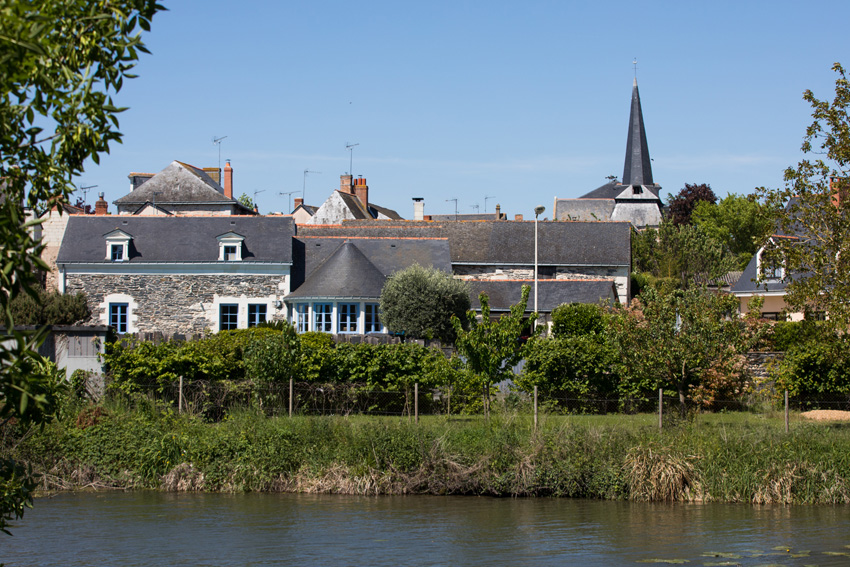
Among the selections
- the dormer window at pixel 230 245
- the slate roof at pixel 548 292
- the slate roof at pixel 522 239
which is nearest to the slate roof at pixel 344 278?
the dormer window at pixel 230 245

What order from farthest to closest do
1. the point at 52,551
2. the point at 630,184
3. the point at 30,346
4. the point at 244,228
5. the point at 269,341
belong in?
the point at 630,184, the point at 244,228, the point at 269,341, the point at 52,551, the point at 30,346

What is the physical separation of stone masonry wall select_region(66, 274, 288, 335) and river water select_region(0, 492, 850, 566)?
19240 mm

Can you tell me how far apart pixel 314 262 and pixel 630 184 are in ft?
165

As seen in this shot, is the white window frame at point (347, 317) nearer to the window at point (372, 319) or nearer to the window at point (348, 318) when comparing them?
the window at point (348, 318)

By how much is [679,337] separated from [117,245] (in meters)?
24.7

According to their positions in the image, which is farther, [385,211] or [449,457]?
[385,211]

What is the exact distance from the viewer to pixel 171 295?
36.2 m

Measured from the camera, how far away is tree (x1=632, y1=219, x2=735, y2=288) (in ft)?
165

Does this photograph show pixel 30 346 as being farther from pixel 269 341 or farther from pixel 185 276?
pixel 185 276

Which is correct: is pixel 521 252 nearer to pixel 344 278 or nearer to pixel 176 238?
pixel 344 278

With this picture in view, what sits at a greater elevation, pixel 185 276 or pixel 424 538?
pixel 185 276

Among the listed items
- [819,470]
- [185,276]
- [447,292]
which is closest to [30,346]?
[819,470]

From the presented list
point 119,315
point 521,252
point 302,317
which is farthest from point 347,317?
point 521,252

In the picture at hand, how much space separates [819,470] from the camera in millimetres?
16281
